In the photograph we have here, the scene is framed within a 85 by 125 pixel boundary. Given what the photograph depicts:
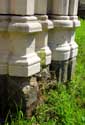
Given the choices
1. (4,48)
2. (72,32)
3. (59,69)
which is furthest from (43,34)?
(72,32)

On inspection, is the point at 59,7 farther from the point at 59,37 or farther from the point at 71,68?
the point at 71,68

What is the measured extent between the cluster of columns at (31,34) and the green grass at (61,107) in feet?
1.32

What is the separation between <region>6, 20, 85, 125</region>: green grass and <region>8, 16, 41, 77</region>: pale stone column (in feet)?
1.54

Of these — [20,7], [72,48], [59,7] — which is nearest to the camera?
[20,7]

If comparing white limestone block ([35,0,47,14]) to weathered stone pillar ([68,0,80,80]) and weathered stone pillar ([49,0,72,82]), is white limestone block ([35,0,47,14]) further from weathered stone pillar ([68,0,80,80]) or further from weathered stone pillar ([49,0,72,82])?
weathered stone pillar ([68,0,80,80])

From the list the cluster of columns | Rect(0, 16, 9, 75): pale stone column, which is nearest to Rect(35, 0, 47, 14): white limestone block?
the cluster of columns

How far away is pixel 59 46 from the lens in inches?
194

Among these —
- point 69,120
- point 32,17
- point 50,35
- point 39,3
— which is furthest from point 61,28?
point 69,120

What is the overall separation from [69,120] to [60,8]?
1.52m

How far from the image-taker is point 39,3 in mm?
4289

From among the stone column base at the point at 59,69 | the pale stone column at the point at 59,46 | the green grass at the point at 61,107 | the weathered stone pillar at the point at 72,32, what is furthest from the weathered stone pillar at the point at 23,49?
the weathered stone pillar at the point at 72,32

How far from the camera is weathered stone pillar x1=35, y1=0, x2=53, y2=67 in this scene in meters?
4.28

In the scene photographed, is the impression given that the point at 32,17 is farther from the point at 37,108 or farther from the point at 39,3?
the point at 37,108

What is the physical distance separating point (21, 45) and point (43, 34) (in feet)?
1.99
